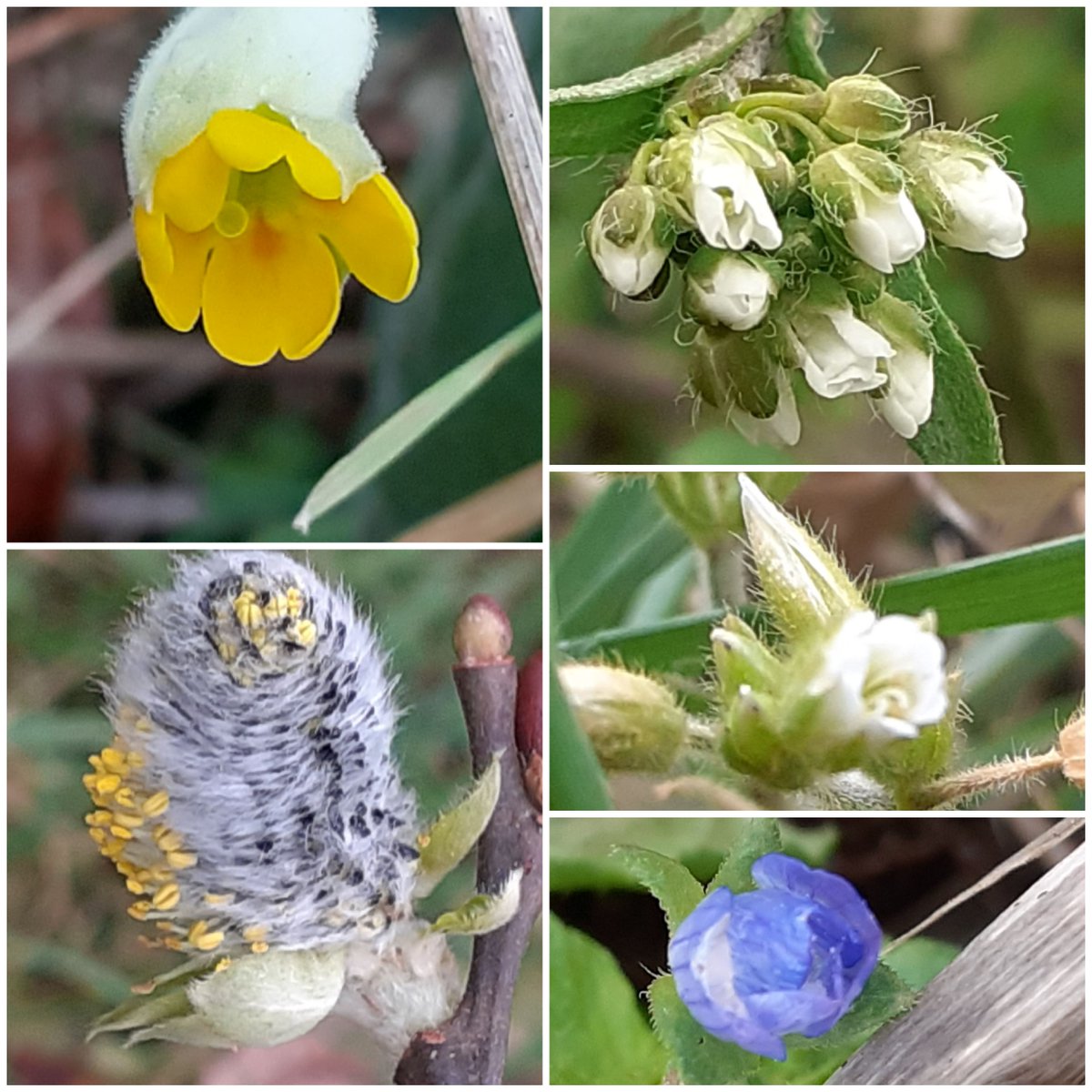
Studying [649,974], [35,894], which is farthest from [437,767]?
[35,894]

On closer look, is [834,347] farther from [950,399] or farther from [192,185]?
[192,185]

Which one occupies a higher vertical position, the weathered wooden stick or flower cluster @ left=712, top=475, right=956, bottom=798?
flower cluster @ left=712, top=475, right=956, bottom=798

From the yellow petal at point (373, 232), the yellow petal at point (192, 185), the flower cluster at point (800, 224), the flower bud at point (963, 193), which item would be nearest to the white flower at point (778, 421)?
the flower cluster at point (800, 224)

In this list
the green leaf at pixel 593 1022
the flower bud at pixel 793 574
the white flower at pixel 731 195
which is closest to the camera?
the white flower at pixel 731 195

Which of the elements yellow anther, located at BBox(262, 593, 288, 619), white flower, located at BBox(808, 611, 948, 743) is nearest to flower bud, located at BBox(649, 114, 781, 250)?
white flower, located at BBox(808, 611, 948, 743)

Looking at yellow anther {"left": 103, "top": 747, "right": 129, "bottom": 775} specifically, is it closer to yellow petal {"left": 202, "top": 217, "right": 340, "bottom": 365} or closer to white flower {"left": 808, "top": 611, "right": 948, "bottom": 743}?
yellow petal {"left": 202, "top": 217, "right": 340, "bottom": 365}

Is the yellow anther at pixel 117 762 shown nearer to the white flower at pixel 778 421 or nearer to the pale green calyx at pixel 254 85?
the pale green calyx at pixel 254 85

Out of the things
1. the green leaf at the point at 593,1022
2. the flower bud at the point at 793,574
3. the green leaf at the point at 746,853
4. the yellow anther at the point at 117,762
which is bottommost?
the green leaf at the point at 593,1022

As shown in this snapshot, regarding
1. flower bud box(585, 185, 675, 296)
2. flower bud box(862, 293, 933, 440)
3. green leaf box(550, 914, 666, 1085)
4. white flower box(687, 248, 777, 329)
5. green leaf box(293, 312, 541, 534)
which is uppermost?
flower bud box(585, 185, 675, 296)
